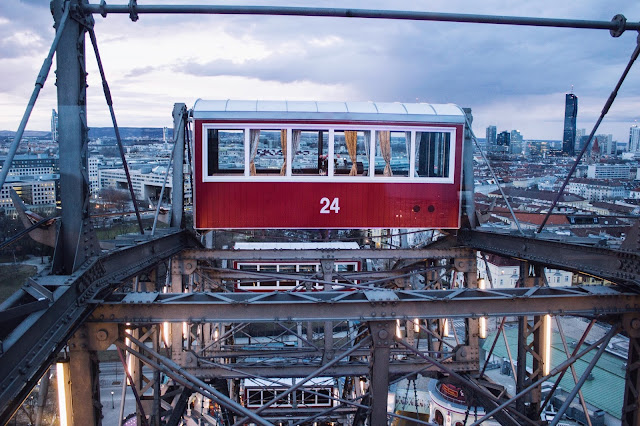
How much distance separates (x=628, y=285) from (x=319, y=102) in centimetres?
676

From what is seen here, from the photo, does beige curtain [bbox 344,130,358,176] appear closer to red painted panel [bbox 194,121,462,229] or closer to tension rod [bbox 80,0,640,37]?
red painted panel [bbox 194,121,462,229]

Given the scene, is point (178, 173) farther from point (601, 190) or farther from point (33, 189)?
point (601, 190)

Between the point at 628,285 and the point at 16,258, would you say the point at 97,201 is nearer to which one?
the point at 16,258

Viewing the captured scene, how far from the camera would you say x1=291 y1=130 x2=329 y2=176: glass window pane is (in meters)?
10.3

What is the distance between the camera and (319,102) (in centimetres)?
1070

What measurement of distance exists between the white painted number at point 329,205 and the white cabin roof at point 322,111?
5.53ft

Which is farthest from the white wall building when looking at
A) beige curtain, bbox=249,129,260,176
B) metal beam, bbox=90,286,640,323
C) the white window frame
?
metal beam, bbox=90,286,640,323

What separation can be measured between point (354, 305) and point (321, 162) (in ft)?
17.4

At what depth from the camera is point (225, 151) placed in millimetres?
10297

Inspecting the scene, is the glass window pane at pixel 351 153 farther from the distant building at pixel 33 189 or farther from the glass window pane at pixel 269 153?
the distant building at pixel 33 189

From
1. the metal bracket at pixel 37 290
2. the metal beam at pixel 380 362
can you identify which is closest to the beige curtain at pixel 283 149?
the metal beam at pixel 380 362

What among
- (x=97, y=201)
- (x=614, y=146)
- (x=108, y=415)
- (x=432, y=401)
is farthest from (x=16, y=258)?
(x=614, y=146)

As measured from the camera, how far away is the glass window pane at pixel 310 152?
10.3 meters

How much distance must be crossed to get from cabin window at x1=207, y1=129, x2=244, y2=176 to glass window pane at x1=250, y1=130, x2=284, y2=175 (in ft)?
0.98
